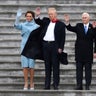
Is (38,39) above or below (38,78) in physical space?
above

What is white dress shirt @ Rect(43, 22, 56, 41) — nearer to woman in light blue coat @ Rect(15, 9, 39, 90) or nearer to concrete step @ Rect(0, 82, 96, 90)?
woman in light blue coat @ Rect(15, 9, 39, 90)

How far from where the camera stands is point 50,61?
480 inches

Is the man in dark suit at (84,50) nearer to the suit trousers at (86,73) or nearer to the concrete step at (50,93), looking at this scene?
the suit trousers at (86,73)

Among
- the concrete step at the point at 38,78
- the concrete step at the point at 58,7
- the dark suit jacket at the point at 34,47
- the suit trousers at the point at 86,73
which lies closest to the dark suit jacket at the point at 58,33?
the dark suit jacket at the point at 34,47

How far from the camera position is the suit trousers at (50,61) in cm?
1209

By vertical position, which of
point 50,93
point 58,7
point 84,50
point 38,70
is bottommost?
point 50,93

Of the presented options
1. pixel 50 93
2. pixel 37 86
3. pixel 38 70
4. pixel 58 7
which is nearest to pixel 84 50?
pixel 50 93

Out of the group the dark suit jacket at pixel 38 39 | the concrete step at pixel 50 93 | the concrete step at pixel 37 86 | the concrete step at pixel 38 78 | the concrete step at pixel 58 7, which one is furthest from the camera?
the concrete step at pixel 58 7

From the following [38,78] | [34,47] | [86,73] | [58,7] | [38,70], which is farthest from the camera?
[58,7]

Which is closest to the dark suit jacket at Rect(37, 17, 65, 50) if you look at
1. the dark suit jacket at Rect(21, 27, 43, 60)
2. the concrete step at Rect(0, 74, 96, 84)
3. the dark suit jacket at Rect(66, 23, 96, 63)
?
the dark suit jacket at Rect(21, 27, 43, 60)

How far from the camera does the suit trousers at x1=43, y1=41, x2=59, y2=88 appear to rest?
12094mm

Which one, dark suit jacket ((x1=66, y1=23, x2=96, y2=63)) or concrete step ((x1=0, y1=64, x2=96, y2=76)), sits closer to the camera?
dark suit jacket ((x1=66, y1=23, x2=96, y2=63))

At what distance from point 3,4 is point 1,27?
121 centimetres

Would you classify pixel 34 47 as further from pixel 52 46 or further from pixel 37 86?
pixel 37 86
